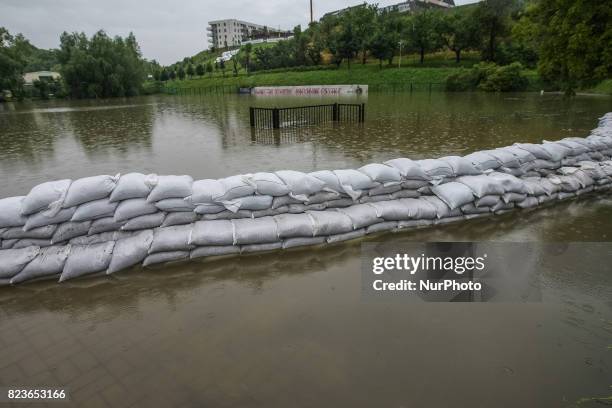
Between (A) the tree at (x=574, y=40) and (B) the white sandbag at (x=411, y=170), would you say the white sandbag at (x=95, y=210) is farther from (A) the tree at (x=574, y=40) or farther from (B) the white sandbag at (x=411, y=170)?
(A) the tree at (x=574, y=40)

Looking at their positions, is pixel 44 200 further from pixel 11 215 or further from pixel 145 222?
pixel 145 222

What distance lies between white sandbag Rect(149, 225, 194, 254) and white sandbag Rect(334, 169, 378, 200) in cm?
176

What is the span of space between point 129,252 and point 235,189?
1.17 m

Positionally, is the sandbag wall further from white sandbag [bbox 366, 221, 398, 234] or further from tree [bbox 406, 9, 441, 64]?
tree [bbox 406, 9, 441, 64]

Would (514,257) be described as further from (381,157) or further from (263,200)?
(381,157)

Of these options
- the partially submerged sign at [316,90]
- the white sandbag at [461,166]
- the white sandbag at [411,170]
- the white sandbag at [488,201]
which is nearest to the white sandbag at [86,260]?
the white sandbag at [411,170]

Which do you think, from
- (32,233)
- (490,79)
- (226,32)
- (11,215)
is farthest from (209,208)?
(226,32)

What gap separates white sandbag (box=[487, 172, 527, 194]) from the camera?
4.60 meters

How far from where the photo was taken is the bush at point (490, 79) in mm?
28275

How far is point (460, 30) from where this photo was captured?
124ft

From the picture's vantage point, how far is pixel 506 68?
28.2 m

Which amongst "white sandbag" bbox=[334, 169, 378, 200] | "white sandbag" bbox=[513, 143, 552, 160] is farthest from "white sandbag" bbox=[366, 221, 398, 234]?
"white sandbag" bbox=[513, 143, 552, 160]

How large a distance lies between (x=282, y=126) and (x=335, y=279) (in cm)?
951


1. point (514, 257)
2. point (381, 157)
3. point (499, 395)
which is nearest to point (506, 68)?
point (381, 157)
